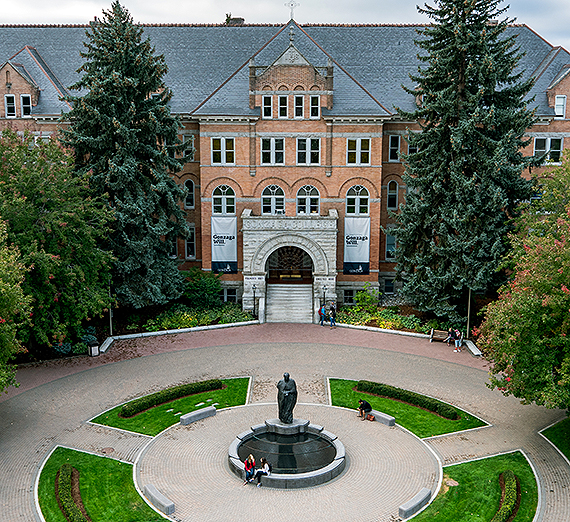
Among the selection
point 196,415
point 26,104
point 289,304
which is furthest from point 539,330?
point 26,104

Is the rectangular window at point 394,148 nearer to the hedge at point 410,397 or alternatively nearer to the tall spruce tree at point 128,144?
the tall spruce tree at point 128,144

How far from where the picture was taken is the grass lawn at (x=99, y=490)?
1605 cm

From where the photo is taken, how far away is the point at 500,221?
103 ft

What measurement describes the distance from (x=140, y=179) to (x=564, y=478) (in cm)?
2611

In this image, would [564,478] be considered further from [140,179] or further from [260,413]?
[140,179]

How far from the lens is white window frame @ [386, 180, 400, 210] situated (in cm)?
4003

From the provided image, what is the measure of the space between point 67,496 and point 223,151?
25.5 meters

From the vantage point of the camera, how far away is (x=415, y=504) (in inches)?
637

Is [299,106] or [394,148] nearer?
[299,106]

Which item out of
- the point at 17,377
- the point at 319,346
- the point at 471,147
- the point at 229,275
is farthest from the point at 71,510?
the point at 471,147

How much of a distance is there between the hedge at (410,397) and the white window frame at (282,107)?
19.5 metres

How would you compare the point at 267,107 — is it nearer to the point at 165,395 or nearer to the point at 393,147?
the point at 393,147

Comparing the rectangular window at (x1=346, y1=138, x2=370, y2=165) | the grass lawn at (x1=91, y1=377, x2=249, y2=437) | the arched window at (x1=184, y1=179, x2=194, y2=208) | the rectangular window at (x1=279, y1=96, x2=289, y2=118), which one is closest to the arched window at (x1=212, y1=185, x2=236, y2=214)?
the arched window at (x1=184, y1=179, x2=194, y2=208)

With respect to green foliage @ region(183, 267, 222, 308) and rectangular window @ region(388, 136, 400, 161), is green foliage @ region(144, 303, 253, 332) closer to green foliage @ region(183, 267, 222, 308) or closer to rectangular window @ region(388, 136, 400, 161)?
green foliage @ region(183, 267, 222, 308)
